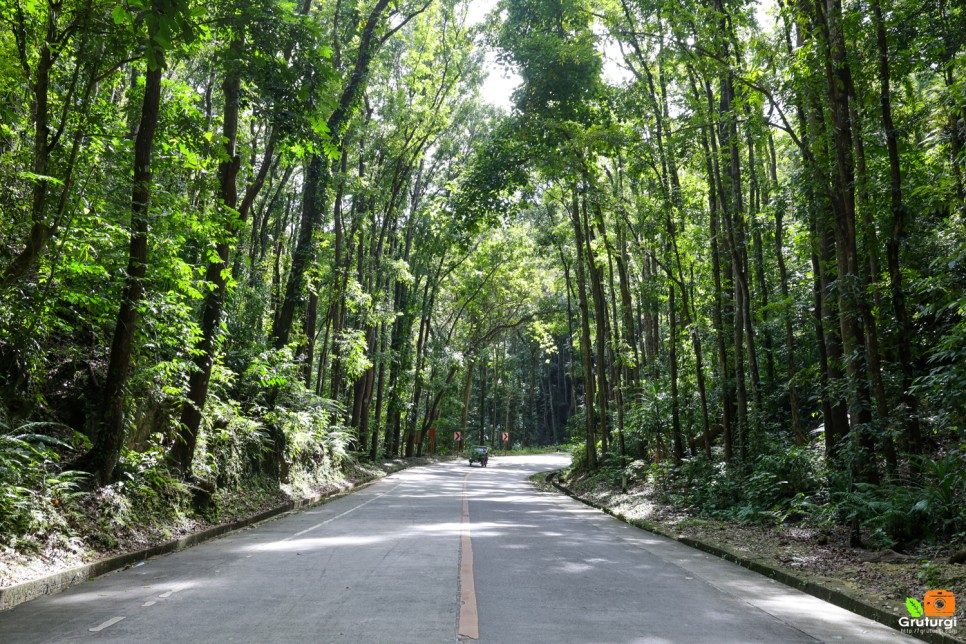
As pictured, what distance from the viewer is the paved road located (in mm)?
4965

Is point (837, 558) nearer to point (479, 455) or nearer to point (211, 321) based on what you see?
point (211, 321)

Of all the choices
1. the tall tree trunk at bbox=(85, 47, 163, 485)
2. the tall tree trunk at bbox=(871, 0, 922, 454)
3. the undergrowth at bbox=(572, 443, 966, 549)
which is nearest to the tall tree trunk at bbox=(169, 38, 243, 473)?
the tall tree trunk at bbox=(85, 47, 163, 485)

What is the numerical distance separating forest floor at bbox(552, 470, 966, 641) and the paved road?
452mm

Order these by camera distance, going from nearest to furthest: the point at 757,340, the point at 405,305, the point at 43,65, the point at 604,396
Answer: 1. the point at 43,65
2. the point at 757,340
3. the point at 604,396
4. the point at 405,305

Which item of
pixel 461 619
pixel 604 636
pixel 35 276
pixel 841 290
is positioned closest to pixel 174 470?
pixel 35 276

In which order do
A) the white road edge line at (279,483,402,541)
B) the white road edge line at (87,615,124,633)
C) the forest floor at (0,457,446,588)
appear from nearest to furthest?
the white road edge line at (87,615,124,633) < the forest floor at (0,457,446,588) < the white road edge line at (279,483,402,541)

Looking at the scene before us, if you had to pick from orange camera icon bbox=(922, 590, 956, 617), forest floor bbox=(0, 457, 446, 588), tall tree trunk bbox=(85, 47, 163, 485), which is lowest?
orange camera icon bbox=(922, 590, 956, 617)

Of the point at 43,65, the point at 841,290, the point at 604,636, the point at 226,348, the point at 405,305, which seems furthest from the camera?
the point at 405,305

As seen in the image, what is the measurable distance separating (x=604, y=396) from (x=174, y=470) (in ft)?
Result: 50.7

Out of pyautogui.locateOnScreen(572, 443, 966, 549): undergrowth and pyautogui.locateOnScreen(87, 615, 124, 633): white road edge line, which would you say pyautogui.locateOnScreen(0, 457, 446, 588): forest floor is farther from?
pyautogui.locateOnScreen(572, 443, 966, 549): undergrowth

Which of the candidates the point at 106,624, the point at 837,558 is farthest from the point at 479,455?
the point at 106,624

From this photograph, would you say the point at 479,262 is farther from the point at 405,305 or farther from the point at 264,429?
the point at 264,429

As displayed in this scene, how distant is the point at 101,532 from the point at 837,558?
367 inches

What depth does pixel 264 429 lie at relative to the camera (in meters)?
16.6
